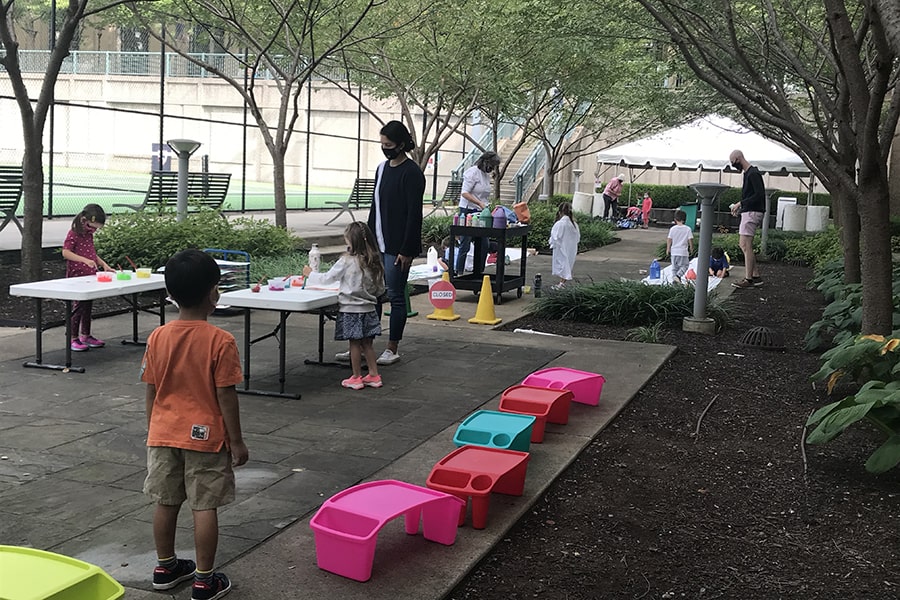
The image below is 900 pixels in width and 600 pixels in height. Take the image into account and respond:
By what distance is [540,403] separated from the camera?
6.18 metres

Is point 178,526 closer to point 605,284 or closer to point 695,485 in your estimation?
point 695,485

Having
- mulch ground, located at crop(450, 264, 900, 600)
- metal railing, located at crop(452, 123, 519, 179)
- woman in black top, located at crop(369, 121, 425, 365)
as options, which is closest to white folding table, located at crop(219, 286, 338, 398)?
woman in black top, located at crop(369, 121, 425, 365)

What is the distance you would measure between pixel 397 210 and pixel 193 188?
1187cm

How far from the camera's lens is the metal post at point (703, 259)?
387 inches

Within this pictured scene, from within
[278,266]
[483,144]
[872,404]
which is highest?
[483,144]

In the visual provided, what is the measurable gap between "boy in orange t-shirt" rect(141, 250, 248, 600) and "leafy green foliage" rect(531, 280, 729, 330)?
24.6 feet

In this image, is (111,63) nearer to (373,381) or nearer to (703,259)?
(703,259)

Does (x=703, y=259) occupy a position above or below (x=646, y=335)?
above

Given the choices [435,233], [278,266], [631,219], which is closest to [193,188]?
[435,233]

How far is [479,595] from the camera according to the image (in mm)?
3939

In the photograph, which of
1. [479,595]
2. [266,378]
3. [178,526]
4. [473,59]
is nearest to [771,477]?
[479,595]

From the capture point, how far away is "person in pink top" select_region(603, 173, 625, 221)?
31.5m

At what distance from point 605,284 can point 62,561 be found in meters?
8.94

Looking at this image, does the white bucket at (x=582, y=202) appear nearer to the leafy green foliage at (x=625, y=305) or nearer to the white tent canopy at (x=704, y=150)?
the white tent canopy at (x=704, y=150)
